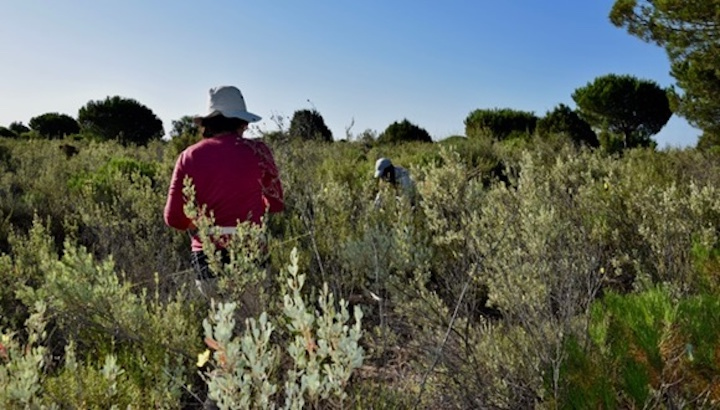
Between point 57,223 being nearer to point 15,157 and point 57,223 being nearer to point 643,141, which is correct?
point 15,157

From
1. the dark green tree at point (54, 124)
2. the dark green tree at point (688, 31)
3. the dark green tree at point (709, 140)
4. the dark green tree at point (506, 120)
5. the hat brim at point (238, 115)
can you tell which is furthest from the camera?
the dark green tree at point (54, 124)

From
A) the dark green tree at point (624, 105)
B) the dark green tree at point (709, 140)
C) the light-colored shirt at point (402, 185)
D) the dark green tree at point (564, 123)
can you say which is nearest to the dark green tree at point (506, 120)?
the dark green tree at point (564, 123)

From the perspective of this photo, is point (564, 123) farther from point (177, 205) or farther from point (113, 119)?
point (177, 205)

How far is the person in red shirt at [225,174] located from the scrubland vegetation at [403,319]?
0.53 ft

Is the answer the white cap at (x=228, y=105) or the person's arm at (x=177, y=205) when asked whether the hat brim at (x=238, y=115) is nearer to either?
the white cap at (x=228, y=105)

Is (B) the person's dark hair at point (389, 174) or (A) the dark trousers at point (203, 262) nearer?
(A) the dark trousers at point (203, 262)

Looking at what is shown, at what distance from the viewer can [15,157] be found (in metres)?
10.9

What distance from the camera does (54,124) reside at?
37031 mm

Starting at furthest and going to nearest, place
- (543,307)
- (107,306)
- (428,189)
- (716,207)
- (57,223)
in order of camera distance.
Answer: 1. (57,223)
2. (428,189)
3. (716,207)
4. (107,306)
5. (543,307)

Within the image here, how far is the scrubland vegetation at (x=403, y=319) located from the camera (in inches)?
68.1

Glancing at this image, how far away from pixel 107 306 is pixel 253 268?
0.74 meters

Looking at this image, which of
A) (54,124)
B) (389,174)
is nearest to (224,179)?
(389,174)

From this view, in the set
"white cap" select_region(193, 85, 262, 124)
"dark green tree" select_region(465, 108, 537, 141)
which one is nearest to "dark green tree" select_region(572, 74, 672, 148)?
"dark green tree" select_region(465, 108, 537, 141)

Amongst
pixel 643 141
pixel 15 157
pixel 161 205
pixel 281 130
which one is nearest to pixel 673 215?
pixel 281 130
